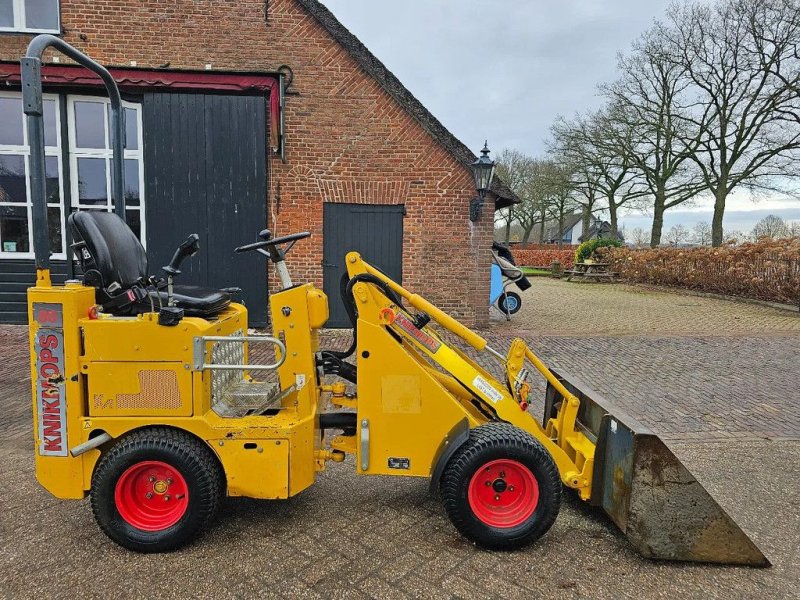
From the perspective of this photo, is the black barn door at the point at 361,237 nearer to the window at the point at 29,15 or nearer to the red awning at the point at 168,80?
the red awning at the point at 168,80

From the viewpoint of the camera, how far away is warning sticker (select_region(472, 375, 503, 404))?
292cm

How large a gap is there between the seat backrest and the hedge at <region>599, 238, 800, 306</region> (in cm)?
1487

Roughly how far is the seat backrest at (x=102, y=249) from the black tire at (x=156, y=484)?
0.86m

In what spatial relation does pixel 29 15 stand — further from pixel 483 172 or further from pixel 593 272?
pixel 593 272

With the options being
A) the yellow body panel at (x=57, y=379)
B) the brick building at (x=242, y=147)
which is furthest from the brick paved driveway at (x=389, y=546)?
the brick building at (x=242, y=147)

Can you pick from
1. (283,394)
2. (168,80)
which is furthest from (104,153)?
(283,394)

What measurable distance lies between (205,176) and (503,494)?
774 cm

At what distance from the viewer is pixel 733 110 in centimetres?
2231

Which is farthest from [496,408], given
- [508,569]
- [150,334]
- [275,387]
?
[150,334]

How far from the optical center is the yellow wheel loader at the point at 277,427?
263 centimetres

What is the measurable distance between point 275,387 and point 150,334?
935 mm

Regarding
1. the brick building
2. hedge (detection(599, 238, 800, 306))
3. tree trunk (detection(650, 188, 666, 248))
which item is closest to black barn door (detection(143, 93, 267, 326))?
the brick building

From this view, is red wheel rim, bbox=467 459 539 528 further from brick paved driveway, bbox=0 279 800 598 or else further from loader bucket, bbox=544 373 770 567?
loader bucket, bbox=544 373 770 567

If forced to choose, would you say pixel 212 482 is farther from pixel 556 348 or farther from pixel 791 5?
pixel 791 5
